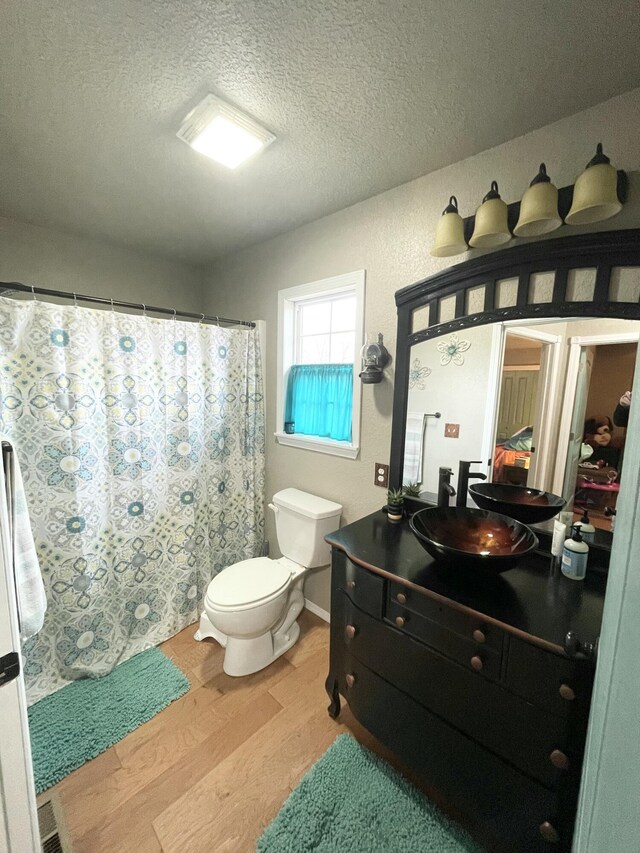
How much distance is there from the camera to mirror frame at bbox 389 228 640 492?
1.11 metres

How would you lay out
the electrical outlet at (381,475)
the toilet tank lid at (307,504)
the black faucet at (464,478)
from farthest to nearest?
the toilet tank lid at (307,504) → the electrical outlet at (381,475) → the black faucet at (464,478)

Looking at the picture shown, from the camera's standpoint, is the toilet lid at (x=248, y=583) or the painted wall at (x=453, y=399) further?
the toilet lid at (x=248, y=583)

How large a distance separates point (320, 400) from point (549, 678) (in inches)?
65.1

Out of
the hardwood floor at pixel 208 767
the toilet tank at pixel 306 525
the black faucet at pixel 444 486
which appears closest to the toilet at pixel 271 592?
the toilet tank at pixel 306 525

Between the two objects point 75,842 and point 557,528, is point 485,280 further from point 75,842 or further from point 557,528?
point 75,842

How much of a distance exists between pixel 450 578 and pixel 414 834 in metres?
0.90

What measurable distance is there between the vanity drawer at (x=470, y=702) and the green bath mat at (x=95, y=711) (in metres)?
1.11

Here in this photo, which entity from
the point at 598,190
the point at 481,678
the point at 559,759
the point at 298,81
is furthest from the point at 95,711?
the point at 598,190

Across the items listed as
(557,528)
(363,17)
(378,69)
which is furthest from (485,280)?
(557,528)

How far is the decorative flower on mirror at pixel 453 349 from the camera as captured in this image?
1.50 m

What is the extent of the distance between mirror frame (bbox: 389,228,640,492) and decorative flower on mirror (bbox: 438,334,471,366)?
47mm

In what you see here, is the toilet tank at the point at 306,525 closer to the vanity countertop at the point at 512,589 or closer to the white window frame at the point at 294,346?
the white window frame at the point at 294,346

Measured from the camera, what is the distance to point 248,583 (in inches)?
70.2

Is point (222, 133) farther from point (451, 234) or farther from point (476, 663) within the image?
point (476, 663)
